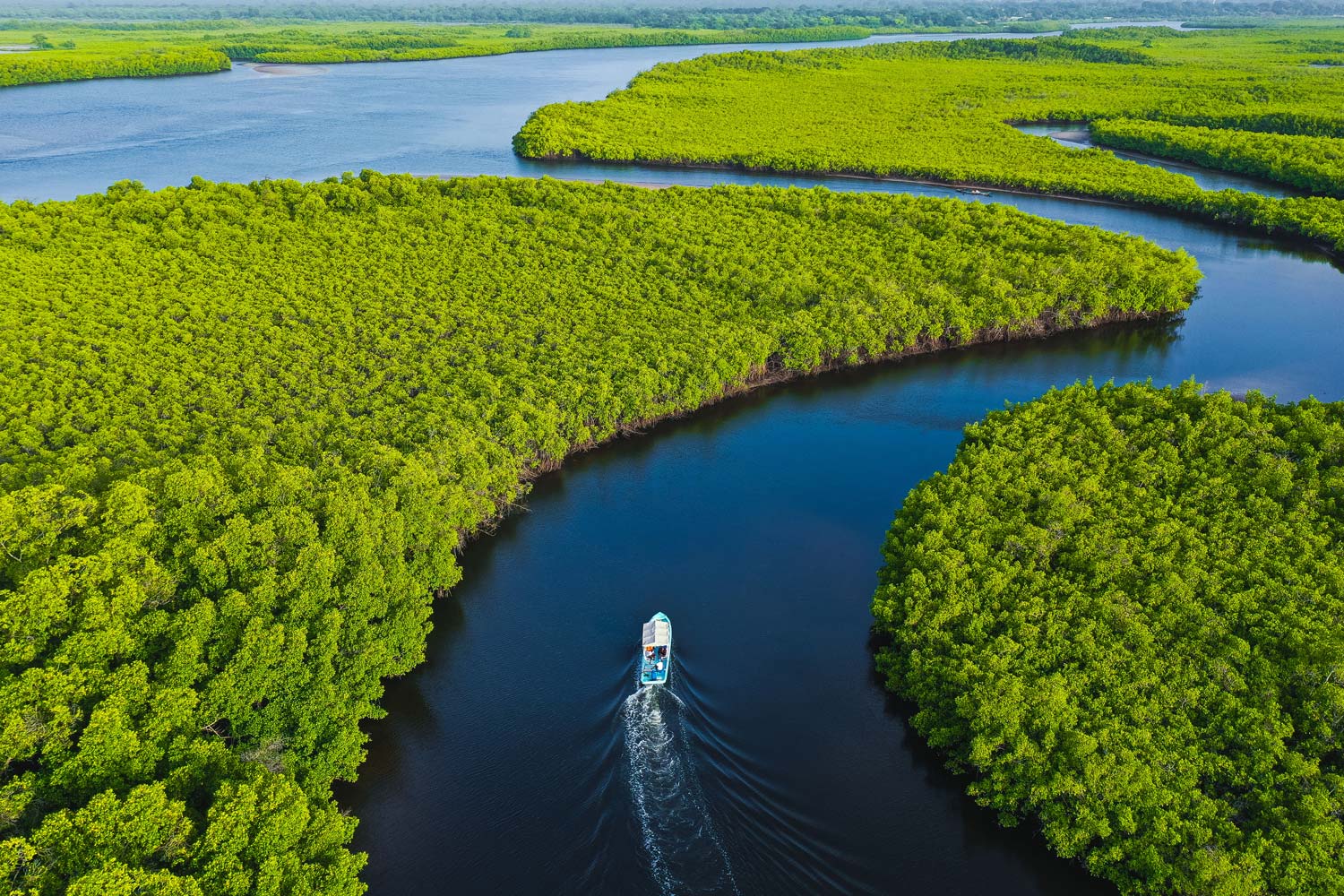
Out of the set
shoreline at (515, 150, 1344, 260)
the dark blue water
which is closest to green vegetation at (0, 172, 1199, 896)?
Answer: shoreline at (515, 150, 1344, 260)

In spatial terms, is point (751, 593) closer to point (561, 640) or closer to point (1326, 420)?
point (561, 640)

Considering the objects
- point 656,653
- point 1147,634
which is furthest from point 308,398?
point 1147,634

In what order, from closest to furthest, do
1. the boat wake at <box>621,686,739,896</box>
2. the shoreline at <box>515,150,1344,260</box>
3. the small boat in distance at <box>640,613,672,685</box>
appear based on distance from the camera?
the boat wake at <box>621,686,739,896</box> → the small boat in distance at <box>640,613,672,685</box> → the shoreline at <box>515,150,1344,260</box>

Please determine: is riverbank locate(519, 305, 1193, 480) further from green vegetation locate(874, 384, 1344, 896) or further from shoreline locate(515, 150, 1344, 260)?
shoreline locate(515, 150, 1344, 260)

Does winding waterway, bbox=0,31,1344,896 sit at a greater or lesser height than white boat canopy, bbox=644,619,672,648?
lesser

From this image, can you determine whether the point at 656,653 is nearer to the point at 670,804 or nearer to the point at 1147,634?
the point at 670,804

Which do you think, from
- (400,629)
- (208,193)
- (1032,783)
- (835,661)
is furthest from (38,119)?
(1032,783)
